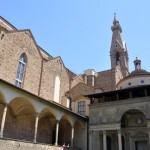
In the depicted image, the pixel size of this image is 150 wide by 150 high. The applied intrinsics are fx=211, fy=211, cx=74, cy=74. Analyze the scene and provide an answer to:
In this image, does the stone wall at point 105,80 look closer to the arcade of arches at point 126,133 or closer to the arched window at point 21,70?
the arcade of arches at point 126,133

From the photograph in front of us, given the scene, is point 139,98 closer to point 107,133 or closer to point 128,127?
point 128,127

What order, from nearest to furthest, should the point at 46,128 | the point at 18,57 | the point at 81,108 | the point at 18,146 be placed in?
the point at 18,146 < the point at 18,57 < the point at 46,128 < the point at 81,108

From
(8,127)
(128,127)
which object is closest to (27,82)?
(8,127)

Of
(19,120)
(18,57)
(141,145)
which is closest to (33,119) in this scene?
(19,120)

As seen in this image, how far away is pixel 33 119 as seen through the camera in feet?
61.7

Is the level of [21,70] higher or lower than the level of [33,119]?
higher

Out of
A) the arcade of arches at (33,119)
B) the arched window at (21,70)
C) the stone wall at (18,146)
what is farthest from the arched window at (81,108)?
the stone wall at (18,146)

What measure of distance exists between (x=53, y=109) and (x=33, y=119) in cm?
267

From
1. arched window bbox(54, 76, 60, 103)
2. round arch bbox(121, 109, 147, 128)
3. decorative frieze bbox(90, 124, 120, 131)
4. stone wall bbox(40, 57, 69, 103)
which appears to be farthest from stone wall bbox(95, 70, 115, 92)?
decorative frieze bbox(90, 124, 120, 131)

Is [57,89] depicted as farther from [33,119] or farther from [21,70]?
[33,119]

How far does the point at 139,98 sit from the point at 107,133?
14.8ft

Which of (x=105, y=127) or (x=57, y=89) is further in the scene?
(x=57, y=89)

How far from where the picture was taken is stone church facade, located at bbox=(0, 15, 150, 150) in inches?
647

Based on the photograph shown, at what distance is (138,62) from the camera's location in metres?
25.8
